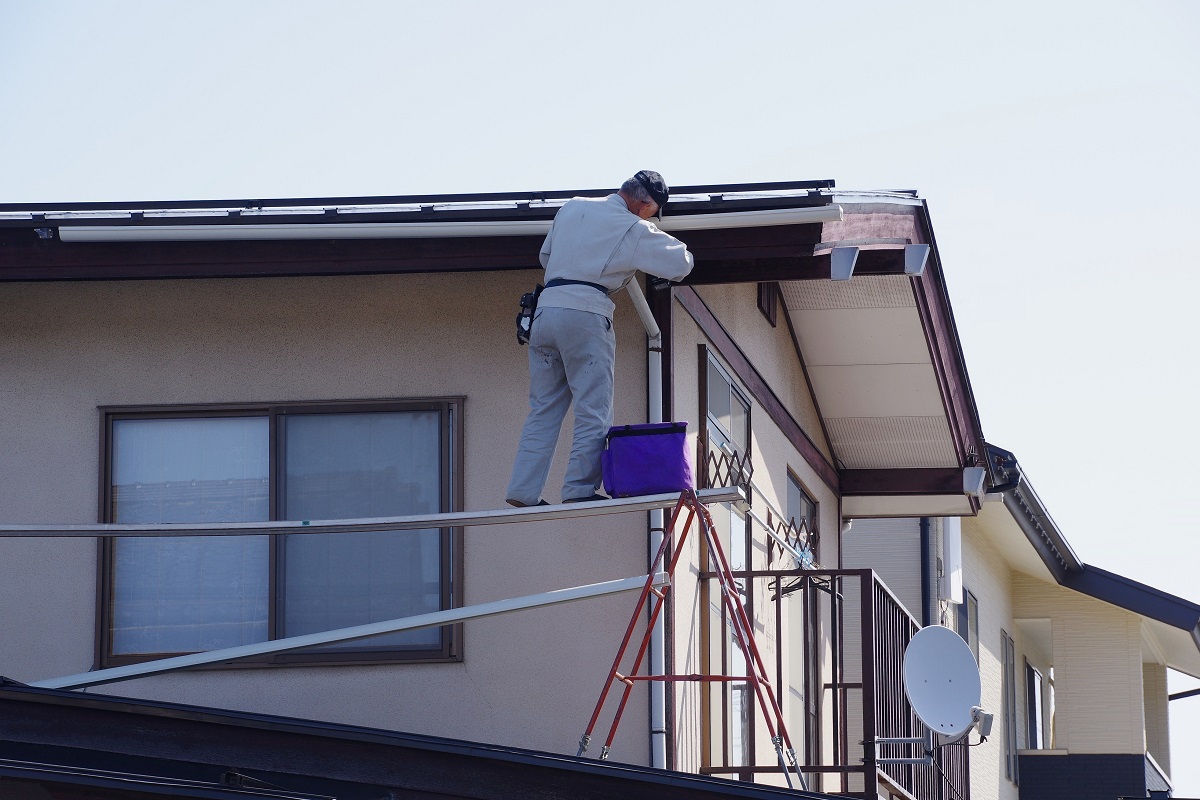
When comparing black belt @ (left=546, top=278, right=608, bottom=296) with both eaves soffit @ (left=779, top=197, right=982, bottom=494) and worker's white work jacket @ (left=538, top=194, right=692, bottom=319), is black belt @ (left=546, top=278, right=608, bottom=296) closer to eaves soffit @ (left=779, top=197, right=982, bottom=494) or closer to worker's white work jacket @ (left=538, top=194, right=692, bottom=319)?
worker's white work jacket @ (left=538, top=194, right=692, bottom=319)

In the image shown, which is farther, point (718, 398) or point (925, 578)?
point (925, 578)

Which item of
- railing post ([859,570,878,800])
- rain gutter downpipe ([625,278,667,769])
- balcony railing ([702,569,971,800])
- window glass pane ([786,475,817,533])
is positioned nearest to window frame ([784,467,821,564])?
window glass pane ([786,475,817,533])

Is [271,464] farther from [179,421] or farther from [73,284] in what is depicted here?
[73,284]

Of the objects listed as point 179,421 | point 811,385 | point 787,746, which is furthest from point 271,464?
point 811,385

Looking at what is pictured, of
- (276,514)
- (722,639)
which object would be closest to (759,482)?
(722,639)

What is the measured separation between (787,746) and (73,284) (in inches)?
177

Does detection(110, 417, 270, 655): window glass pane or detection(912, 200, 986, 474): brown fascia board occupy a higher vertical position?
detection(912, 200, 986, 474): brown fascia board

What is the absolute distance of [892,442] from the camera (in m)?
13.7

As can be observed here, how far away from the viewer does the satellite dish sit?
34.6 ft

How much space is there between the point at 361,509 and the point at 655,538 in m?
1.55

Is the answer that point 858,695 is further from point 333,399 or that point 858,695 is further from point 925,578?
point 333,399

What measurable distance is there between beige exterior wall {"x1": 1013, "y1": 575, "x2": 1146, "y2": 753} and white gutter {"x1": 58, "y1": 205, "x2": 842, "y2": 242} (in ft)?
46.9

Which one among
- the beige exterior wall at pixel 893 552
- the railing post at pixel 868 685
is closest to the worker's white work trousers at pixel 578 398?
the railing post at pixel 868 685

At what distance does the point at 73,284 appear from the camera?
9227 mm
